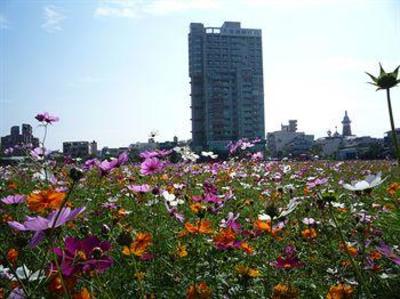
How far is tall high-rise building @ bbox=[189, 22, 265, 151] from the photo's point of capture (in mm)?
67375

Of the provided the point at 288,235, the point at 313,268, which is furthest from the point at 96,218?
the point at 313,268

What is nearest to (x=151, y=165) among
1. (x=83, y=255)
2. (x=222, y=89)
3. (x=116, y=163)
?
(x=116, y=163)

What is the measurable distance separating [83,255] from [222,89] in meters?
68.3

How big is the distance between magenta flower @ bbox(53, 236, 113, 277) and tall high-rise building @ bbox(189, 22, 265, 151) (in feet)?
211

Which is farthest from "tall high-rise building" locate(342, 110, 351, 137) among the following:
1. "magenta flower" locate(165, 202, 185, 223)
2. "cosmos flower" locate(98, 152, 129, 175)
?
"cosmos flower" locate(98, 152, 129, 175)

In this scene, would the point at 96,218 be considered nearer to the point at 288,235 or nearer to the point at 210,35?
the point at 288,235

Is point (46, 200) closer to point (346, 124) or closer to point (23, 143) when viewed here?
point (23, 143)

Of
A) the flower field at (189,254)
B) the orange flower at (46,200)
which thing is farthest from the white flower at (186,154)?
the orange flower at (46,200)

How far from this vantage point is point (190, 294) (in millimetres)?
1036

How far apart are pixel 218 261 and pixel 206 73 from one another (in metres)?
67.0

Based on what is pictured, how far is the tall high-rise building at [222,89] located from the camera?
67.4 meters

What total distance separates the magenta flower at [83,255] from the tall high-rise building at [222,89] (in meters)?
64.4

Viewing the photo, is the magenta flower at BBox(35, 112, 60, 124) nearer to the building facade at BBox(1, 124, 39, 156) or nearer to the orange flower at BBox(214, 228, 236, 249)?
the building facade at BBox(1, 124, 39, 156)

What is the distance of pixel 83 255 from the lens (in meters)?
0.86
